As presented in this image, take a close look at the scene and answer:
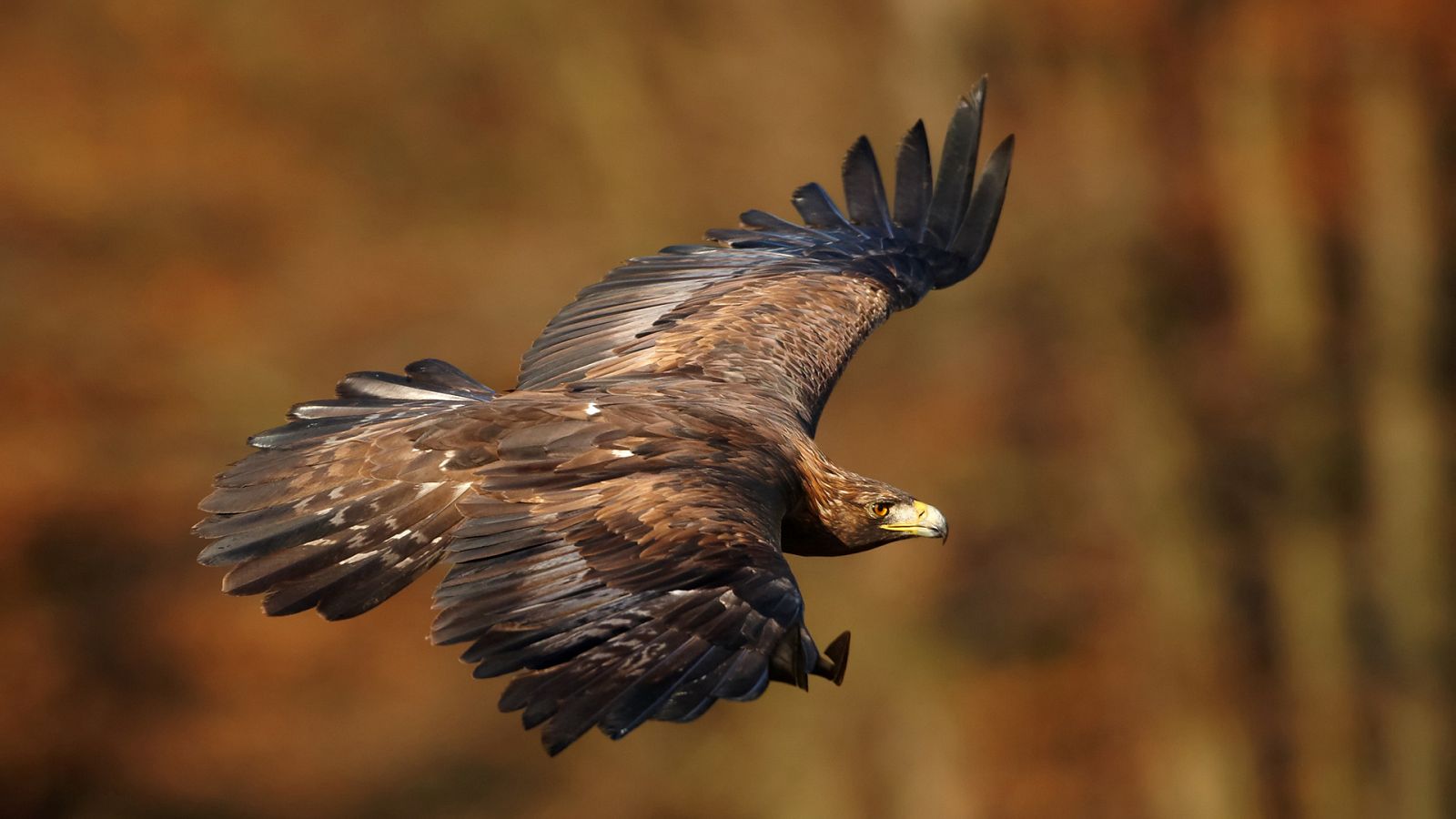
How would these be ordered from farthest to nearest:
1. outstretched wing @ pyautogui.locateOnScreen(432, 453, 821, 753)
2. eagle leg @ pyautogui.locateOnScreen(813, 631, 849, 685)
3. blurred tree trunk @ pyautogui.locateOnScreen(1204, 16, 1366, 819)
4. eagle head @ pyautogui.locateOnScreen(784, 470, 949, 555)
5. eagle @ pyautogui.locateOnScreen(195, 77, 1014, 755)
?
1. blurred tree trunk @ pyautogui.locateOnScreen(1204, 16, 1366, 819)
2. eagle head @ pyautogui.locateOnScreen(784, 470, 949, 555)
3. eagle leg @ pyautogui.locateOnScreen(813, 631, 849, 685)
4. eagle @ pyautogui.locateOnScreen(195, 77, 1014, 755)
5. outstretched wing @ pyautogui.locateOnScreen(432, 453, 821, 753)

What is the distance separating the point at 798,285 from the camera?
7.38 meters

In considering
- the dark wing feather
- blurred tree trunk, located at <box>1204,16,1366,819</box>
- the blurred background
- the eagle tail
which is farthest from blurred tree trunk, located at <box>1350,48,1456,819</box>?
the eagle tail

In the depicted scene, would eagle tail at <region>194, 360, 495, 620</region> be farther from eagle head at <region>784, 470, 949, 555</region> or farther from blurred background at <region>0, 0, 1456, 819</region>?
blurred background at <region>0, 0, 1456, 819</region>

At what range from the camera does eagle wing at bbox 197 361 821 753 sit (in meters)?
4.24

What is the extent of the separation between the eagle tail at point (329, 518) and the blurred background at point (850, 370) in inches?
358

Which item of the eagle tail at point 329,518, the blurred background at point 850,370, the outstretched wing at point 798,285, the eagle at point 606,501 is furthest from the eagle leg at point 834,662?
the blurred background at point 850,370

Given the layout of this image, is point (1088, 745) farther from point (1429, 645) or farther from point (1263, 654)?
point (1429, 645)

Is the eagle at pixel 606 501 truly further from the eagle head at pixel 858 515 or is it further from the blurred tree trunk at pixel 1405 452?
the blurred tree trunk at pixel 1405 452

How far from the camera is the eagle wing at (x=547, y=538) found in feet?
13.9

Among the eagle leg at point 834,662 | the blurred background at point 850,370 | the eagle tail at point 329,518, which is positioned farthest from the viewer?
the blurred background at point 850,370

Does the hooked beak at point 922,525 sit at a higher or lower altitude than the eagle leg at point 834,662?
higher

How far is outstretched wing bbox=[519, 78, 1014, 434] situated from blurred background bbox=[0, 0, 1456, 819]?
7.23m

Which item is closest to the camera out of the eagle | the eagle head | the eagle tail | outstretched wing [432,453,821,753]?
outstretched wing [432,453,821,753]

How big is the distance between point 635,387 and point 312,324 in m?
10.4
